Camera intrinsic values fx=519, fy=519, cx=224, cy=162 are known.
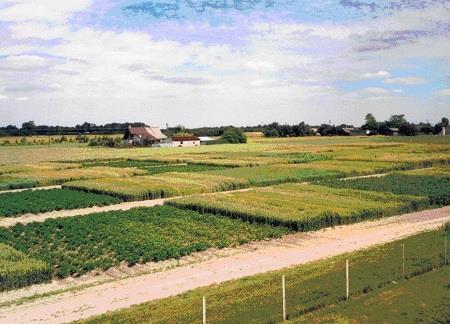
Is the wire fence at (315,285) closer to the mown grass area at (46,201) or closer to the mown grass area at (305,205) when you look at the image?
the mown grass area at (305,205)

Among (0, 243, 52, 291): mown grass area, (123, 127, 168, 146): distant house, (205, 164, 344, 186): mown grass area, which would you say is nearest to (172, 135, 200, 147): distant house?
(123, 127, 168, 146): distant house

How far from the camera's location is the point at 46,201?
4869 cm

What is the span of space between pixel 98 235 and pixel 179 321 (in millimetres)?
17441

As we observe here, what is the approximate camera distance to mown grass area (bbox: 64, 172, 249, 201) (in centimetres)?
5259

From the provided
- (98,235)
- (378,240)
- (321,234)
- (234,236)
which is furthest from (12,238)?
(378,240)

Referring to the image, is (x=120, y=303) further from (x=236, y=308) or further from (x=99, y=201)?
(x=99, y=201)

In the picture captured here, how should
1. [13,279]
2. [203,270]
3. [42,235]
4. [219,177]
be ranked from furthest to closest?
[219,177]
[42,235]
[203,270]
[13,279]

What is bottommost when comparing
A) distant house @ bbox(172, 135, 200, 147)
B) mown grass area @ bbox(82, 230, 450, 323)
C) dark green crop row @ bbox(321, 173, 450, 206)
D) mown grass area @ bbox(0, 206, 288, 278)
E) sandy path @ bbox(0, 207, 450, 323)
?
sandy path @ bbox(0, 207, 450, 323)

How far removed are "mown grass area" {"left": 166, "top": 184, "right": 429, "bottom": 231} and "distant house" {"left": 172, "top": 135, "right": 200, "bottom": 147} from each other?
101 metres

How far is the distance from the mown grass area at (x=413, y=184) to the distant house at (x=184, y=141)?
93194 mm

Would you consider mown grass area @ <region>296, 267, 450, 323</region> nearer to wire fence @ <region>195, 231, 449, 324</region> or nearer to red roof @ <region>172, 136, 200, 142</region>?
wire fence @ <region>195, 231, 449, 324</region>

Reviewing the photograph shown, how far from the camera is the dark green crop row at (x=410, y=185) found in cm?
4588

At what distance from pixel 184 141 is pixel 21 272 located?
425ft

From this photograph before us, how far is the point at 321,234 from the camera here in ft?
112
